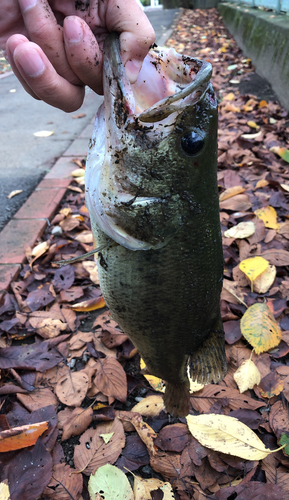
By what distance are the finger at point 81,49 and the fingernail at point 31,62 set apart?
117 millimetres

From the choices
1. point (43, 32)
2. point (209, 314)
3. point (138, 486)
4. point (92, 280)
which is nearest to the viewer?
point (43, 32)

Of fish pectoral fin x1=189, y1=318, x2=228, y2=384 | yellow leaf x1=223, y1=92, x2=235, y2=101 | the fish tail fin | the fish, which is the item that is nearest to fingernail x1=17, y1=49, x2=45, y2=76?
the fish

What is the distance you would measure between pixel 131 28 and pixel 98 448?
6.04 feet

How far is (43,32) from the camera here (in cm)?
128

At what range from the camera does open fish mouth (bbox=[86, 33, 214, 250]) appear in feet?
4.24

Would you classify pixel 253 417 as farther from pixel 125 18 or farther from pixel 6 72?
pixel 6 72

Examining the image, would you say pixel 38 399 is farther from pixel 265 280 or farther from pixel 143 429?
pixel 265 280

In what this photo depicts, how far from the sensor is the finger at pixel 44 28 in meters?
1.25

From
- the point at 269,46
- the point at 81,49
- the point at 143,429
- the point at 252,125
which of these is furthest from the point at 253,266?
the point at 269,46

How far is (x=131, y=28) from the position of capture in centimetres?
128

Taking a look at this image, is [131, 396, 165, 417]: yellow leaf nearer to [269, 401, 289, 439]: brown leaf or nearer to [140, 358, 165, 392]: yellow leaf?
[140, 358, 165, 392]: yellow leaf

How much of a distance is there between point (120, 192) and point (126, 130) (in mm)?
219

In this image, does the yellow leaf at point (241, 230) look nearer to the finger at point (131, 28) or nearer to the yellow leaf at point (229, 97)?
the finger at point (131, 28)

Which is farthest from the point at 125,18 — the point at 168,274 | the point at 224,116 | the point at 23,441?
the point at 224,116
